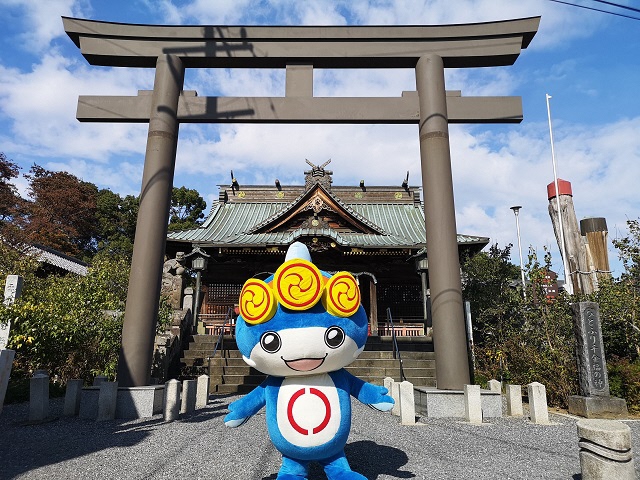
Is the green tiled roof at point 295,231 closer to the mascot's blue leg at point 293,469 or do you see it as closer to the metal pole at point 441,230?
the metal pole at point 441,230

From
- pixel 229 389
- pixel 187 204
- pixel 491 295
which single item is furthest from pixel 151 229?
pixel 187 204

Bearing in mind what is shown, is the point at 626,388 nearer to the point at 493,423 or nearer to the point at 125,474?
the point at 493,423

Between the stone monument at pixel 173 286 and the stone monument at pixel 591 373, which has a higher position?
the stone monument at pixel 173 286

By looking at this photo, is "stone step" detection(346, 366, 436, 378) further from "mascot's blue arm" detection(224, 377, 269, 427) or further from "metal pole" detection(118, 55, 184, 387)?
"mascot's blue arm" detection(224, 377, 269, 427)

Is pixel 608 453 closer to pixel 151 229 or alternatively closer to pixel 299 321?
pixel 299 321

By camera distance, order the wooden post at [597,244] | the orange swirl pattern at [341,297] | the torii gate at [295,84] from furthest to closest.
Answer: the wooden post at [597,244] → the torii gate at [295,84] → the orange swirl pattern at [341,297]

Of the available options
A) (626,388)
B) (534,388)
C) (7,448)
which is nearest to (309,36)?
(534,388)

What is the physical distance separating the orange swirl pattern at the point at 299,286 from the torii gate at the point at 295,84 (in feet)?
14.1

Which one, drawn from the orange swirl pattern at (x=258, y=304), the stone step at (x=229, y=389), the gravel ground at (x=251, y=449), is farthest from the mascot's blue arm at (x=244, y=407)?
Result: the stone step at (x=229, y=389)

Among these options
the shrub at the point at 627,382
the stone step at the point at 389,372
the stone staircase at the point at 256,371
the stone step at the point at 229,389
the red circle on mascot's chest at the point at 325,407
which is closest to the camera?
the red circle on mascot's chest at the point at 325,407

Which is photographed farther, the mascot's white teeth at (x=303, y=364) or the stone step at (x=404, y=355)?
the stone step at (x=404, y=355)

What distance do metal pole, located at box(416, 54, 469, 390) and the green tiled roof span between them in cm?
613

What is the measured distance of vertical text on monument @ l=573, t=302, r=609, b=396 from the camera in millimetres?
6836

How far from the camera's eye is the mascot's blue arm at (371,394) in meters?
3.30
